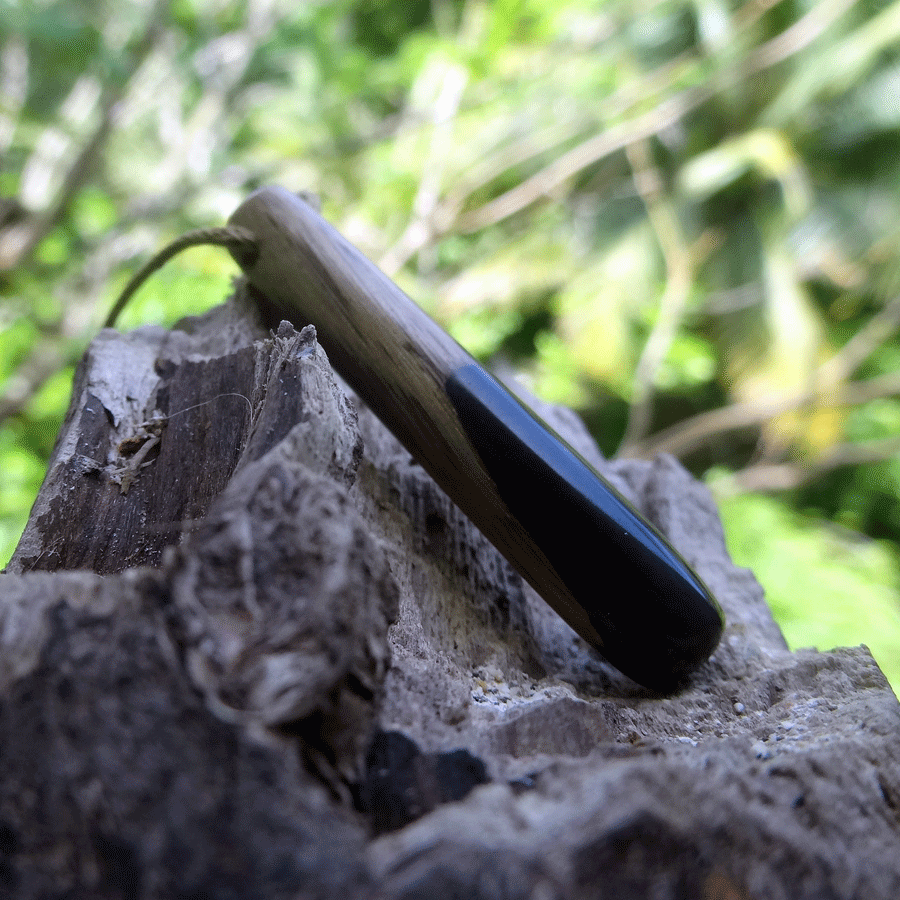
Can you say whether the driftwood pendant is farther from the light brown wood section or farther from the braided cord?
the braided cord

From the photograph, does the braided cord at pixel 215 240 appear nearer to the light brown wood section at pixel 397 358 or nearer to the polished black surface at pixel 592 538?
the light brown wood section at pixel 397 358

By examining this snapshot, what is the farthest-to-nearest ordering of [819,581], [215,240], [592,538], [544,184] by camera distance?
[544,184] < [819,581] < [215,240] < [592,538]

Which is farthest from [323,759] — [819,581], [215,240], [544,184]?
[544,184]

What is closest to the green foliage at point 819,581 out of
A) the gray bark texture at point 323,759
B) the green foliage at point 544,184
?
the green foliage at point 544,184

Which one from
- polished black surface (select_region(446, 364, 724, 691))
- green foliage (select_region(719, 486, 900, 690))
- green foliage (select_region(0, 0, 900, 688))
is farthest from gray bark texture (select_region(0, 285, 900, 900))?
green foliage (select_region(719, 486, 900, 690))

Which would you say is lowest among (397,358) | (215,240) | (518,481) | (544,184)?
(518,481)

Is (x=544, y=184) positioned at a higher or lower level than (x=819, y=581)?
higher

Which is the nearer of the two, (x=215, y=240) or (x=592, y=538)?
(x=592, y=538)

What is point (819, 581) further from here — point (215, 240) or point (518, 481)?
point (215, 240)
